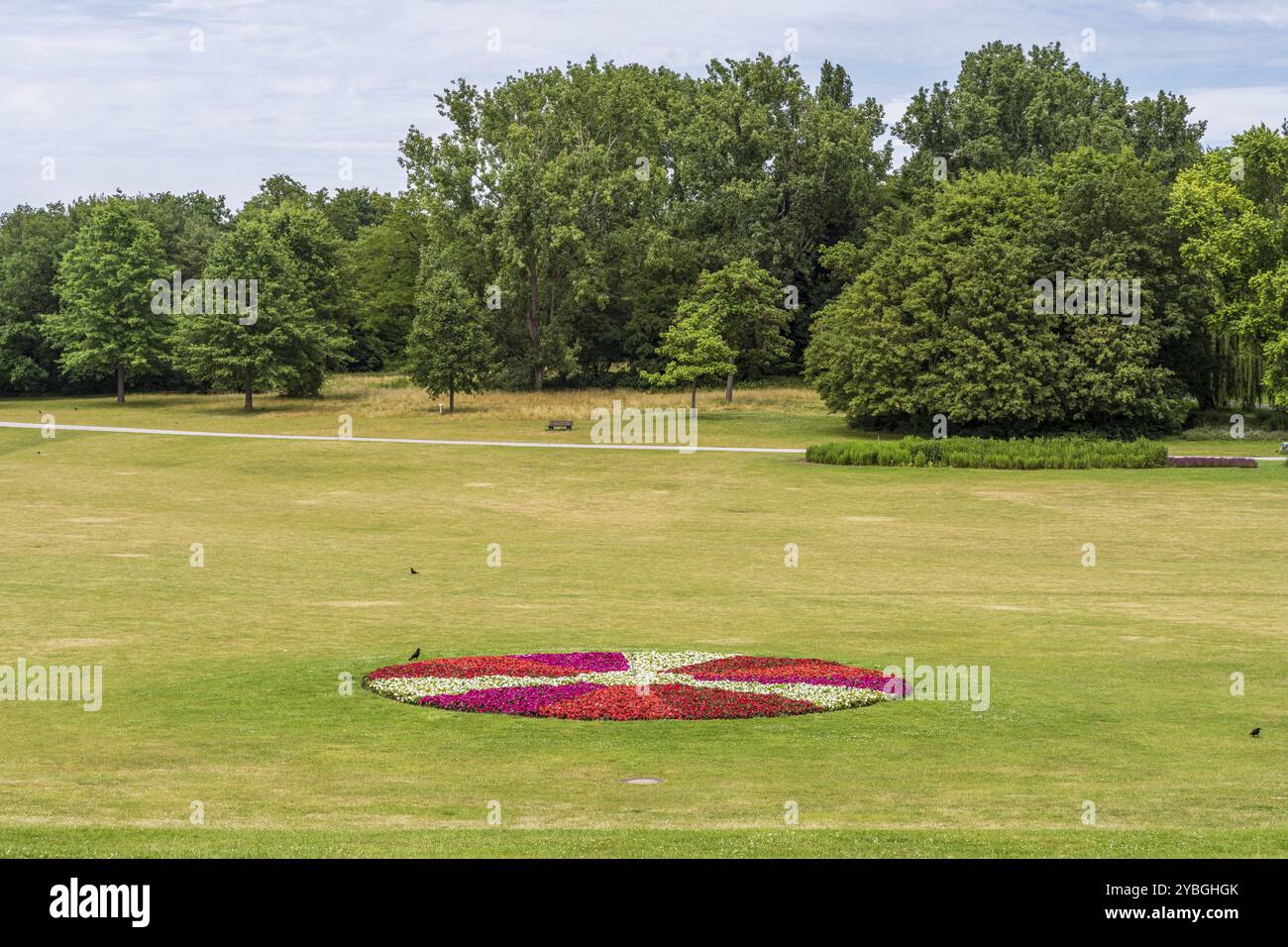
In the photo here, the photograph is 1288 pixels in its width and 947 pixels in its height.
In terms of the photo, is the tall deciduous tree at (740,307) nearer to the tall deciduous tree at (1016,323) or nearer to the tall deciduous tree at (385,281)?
the tall deciduous tree at (1016,323)

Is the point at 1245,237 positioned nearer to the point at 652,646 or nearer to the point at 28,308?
the point at 652,646

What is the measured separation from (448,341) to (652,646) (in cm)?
6952

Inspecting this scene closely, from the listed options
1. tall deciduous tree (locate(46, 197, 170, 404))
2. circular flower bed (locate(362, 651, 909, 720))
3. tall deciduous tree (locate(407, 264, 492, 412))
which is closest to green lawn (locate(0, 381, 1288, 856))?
circular flower bed (locate(362, 651, 909, 720))

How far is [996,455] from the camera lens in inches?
2638

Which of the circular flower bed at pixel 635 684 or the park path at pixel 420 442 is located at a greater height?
the park path at pixel 420 442

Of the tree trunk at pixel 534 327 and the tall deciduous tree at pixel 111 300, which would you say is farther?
the tree trunk at pixel 534 327

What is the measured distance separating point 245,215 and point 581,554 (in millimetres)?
96612

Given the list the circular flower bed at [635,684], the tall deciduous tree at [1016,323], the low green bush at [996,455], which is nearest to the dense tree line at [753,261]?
the tall deciduous tree at [1016,323]

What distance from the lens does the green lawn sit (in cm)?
1570

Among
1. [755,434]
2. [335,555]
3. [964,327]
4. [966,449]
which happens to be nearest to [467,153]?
[755,434]

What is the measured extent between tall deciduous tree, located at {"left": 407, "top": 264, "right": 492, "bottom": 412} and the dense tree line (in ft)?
0.71

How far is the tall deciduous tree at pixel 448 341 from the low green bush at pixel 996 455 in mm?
34530

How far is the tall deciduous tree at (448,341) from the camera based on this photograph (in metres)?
95.2

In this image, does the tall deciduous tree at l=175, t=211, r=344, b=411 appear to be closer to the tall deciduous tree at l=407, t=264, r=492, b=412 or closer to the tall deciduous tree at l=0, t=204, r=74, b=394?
the tall deciduous tree at l=407, t=264, r=492, b=412
